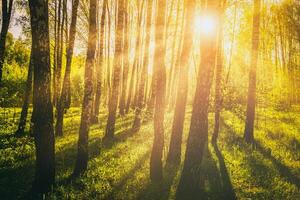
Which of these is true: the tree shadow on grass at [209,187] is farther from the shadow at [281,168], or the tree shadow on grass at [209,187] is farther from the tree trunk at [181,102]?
the shadow at [281,168]

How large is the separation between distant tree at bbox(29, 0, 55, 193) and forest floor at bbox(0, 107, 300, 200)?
567 millimetres

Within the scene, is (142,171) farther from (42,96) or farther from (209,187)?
(42,96)

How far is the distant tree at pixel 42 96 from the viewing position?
8117mm

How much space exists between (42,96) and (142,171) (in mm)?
4172

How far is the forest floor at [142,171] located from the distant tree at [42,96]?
567mm

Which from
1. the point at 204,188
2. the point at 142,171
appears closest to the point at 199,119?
the point at 204,188

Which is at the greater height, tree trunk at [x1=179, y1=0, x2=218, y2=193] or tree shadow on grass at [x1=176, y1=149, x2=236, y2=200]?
tree trunk at [x1=179, y1=0, x2=218, y2=193]

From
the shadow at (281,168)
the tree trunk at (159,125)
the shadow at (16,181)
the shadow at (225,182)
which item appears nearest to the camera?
the shadow at (16,181)

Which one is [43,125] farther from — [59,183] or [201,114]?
[201,114]

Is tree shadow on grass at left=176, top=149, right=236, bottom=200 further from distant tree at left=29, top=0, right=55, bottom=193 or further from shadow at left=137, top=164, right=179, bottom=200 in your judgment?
distant tree at left=29, top=0, right=55, bottom=193

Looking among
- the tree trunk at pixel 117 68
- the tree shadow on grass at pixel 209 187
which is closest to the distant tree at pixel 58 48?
the tree trunk at pixel 117 68

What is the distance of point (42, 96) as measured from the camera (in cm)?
832

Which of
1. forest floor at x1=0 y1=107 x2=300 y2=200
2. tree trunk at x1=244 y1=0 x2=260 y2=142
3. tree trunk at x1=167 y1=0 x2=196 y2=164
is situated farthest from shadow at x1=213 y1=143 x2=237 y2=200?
tree trunk at x1=244 y1=0 x2=260 y2=142

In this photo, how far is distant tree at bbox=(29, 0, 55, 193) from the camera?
26.6 feet
